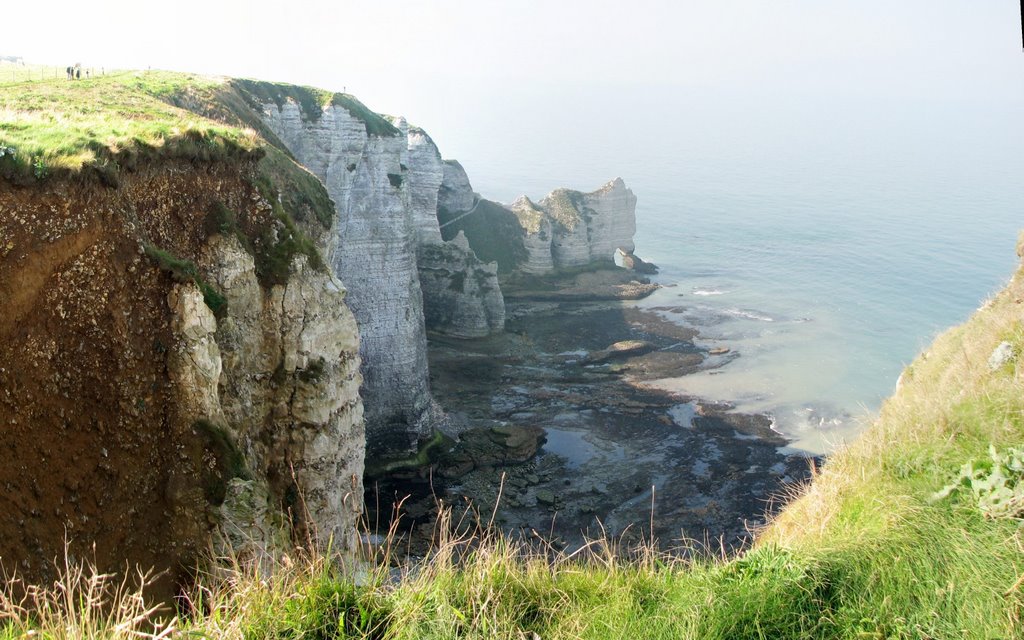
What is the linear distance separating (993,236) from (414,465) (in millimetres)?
93556

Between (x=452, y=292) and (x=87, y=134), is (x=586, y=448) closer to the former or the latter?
(x=452, y=292)

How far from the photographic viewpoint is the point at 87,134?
40.0 ft

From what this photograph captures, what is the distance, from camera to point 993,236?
98.8 meters

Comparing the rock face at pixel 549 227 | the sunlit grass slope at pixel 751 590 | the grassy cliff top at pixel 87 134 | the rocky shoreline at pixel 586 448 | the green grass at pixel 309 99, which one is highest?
the green grass at pixel 309 99

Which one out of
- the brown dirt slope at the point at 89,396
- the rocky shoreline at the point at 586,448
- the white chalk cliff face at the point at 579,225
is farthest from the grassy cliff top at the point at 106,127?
the white chalk cliff face at the point at 579,225

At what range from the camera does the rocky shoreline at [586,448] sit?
2950cm

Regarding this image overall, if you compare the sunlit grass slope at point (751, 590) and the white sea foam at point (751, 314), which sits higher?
the sunlit grass slope at point (751, 590)

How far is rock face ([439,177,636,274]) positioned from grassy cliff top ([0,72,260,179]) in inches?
1687

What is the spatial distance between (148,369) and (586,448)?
27.3 metres

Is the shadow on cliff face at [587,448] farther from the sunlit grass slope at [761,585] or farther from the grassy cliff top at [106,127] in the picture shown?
the sunlit grass slope at [761,585]

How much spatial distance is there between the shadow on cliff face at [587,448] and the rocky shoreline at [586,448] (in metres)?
0.08

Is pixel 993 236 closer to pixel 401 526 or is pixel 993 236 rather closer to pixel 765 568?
pixel 401 526

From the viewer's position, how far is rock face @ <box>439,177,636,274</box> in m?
63.2

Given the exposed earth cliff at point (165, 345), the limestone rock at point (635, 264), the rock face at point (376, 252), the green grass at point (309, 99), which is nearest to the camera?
the exposed earth cliff at point (165, 345)
